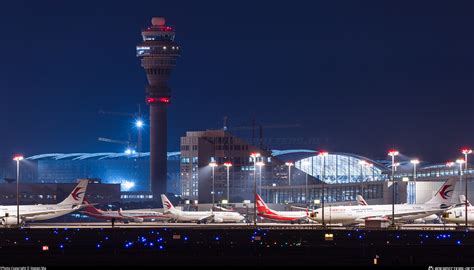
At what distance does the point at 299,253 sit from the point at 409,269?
18940 millimetres

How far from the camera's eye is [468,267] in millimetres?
74188

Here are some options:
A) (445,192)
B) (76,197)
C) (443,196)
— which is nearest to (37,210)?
(76,197)

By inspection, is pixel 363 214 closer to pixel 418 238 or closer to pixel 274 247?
pixel 418 238

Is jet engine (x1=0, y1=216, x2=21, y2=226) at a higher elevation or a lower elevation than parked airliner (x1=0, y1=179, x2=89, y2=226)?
lower

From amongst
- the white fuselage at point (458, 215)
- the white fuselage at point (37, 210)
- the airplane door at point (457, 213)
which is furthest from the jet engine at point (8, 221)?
the airplane door at point (457, 213)

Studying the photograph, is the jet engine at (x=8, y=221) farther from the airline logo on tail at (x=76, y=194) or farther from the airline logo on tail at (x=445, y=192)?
the airline logo on tail at (x=445, y=192)

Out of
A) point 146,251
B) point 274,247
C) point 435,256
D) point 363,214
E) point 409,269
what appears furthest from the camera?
point 363,214

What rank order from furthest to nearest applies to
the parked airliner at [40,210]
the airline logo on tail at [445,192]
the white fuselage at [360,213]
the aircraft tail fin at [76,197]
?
the aircraft tail fin at [76,197] < the airline logo on tail at [445,192] < the parked airliner at [40,210] < the white fuselage at [360,213]

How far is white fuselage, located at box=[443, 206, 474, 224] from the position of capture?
152 metres

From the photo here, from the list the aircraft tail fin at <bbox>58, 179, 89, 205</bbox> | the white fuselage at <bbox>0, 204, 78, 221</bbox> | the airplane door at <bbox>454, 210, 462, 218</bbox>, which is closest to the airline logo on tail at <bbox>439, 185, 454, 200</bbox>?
the airplane door at <bbox>454, 210, 462, 218</bbox>

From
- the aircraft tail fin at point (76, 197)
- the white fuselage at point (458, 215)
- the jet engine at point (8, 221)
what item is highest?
the aircraft tail fin at point (76, 197)

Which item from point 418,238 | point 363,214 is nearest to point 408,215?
point 363,214

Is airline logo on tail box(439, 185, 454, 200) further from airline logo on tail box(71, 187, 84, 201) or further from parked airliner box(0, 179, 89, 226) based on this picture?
airline logo on tail box(71, 187, 84, 201)

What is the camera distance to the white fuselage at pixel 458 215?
151875mm
